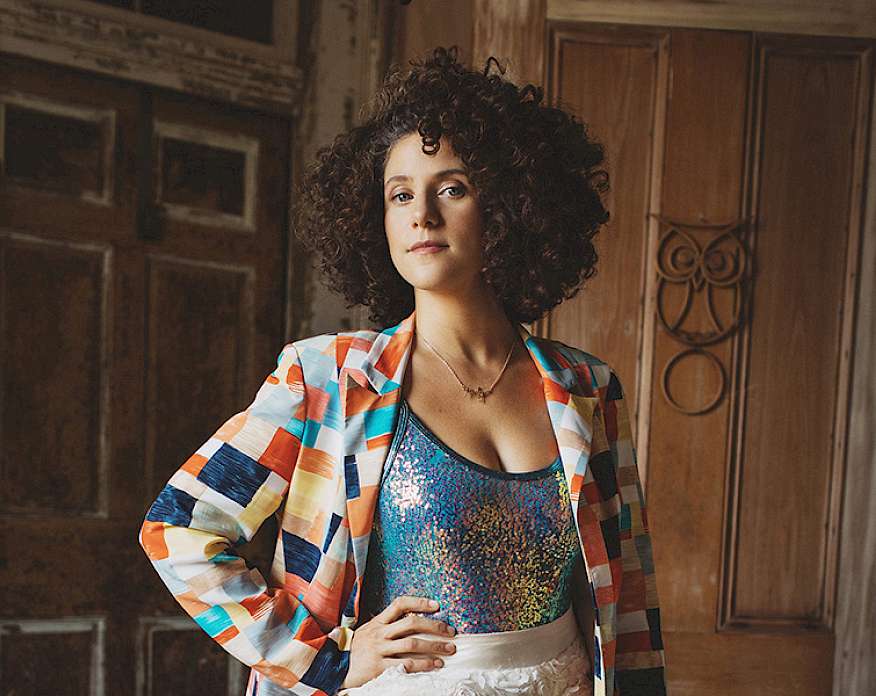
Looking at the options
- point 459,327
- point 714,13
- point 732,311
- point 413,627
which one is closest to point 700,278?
point 732,311

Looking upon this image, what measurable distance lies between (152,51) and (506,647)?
6.33 ft

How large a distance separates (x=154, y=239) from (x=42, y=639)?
45.6 inches

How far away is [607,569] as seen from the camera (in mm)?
1307

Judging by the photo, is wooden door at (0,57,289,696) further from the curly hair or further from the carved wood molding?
the carved wood molding

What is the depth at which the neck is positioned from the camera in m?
1.41

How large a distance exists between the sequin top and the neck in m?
0.17

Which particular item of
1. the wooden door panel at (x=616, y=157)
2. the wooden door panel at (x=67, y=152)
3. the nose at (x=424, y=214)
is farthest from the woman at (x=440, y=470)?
the wooden door panel at (x=67, y=152)

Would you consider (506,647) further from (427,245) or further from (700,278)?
(700,278)

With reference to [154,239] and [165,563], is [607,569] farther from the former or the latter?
[154,239]

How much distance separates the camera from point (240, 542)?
4.11 feet

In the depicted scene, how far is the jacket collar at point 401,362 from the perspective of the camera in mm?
1293

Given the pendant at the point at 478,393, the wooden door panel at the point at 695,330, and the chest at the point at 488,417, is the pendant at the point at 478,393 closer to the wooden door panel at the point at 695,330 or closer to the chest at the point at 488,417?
the chest at the point at 488,417

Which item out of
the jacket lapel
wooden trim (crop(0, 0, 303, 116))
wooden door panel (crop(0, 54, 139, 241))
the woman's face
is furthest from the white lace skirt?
wooden trim (crop(0, 0, 303, 116))

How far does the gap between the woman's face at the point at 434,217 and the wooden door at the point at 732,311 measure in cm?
109
